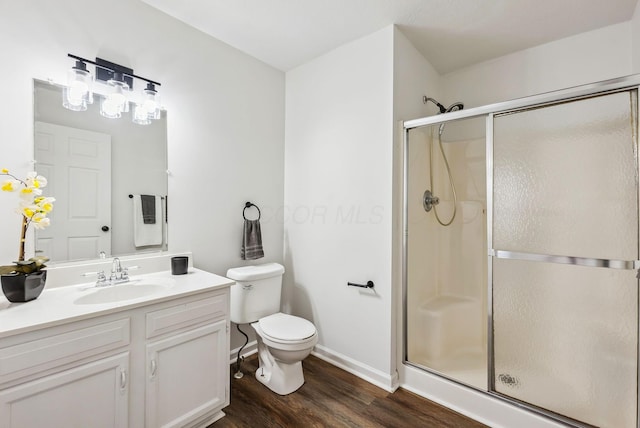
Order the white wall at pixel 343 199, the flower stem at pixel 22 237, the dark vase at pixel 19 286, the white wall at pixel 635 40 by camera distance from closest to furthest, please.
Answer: the dark vase at pixel 19 286, the flower stem at pixel 22 237, the white wall at pixel 635 40, the white wall at pixel 343 199

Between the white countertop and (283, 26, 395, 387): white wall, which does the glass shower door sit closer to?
(283, 26, 395, 387): white wall

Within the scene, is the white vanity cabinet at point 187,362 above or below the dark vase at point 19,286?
below

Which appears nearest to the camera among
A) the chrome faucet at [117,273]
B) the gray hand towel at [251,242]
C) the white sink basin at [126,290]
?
the white sink basin at [126,290]

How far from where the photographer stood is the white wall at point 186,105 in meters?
1.43

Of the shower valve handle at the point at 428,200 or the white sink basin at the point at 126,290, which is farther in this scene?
the shower valve handle at the point at 428,200

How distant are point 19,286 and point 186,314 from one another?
2.29 feet

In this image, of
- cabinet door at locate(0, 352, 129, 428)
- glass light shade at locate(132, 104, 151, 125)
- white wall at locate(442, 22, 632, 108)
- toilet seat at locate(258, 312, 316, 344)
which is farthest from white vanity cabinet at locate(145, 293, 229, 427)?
white wall at locate(442, 22, 632, 108)

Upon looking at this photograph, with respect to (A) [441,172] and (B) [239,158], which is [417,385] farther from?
(B) [239,158]

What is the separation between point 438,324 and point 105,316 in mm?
2160

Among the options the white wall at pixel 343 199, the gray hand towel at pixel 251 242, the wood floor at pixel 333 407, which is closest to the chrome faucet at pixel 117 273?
the gray hand towel at pixel 251 242

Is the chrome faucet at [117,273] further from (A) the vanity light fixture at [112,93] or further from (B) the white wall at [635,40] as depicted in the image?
(B) the white wall at [635,40]

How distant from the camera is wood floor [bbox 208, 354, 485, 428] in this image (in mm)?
1682

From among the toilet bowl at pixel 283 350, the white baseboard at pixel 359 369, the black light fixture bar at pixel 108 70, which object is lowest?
the white baseboard at pixel 359 369

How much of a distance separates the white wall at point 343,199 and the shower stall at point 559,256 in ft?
0.67
